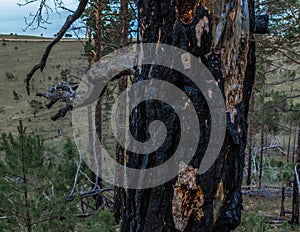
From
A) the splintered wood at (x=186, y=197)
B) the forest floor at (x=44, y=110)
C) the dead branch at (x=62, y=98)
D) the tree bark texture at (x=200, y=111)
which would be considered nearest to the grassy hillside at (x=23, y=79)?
the forest floor at (x=44, y=110)

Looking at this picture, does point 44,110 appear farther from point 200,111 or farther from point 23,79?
point 200,111

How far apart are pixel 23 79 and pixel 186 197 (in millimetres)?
36434

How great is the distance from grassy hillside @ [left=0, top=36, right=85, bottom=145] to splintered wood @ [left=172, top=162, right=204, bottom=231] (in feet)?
25.3

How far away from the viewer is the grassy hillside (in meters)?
21.3

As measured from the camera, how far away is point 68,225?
287 cm

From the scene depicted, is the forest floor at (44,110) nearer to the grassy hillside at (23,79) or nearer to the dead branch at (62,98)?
the grassy hillside at (23,79)

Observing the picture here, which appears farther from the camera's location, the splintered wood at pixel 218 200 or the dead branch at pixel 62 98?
the dead branch at pixel 62 98

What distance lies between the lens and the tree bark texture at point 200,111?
114cm

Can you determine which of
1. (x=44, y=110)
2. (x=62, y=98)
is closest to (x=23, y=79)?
(x=44, y=110)

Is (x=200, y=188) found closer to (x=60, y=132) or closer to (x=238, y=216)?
(x=238, y=216)

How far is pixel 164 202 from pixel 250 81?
60 cm

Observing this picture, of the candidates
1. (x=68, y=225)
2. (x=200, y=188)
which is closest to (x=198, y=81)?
(x=200, y=188)

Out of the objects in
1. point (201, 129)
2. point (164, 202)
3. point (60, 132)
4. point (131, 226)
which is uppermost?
point (201, 129)

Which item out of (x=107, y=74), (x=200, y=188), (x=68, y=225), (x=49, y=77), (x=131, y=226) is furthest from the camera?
(x=49, y=77)
